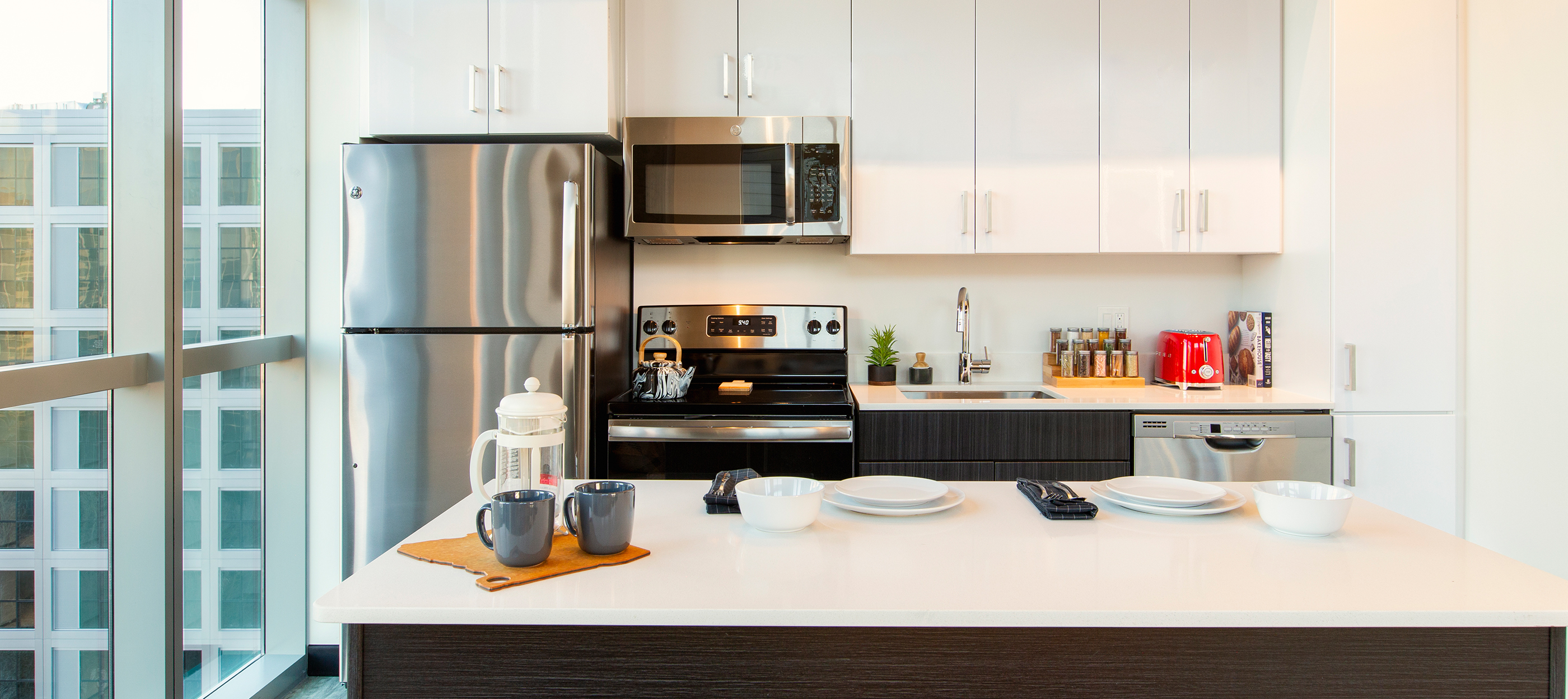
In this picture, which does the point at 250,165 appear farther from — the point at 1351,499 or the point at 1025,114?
the point at 1351,499

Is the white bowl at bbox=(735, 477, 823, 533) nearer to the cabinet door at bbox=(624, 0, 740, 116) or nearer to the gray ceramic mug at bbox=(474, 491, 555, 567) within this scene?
the gray ceramic mug at bbox=(474, 491, 555, 567)

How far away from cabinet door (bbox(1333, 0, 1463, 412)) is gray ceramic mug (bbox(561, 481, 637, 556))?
7.86ft

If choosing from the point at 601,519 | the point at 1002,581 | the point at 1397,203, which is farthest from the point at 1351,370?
the point at 601,519

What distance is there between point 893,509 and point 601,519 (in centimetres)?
46

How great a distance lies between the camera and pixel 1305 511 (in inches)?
46.4

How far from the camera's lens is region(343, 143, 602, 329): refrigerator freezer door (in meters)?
2.43

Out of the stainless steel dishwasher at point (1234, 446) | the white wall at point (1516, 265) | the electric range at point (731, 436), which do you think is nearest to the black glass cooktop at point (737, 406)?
the electric range at point (731, 436)

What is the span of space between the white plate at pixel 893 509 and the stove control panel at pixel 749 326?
1.67 meters

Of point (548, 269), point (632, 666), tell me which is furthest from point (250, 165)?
point (632, 666)

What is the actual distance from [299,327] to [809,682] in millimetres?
2426

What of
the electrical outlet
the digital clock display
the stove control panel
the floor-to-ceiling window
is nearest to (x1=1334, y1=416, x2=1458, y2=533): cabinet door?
the electrical outlet

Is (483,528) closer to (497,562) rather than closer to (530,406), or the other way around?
(497,562)

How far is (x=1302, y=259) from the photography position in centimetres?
272

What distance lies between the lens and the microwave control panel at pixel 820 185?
2.76 meters
